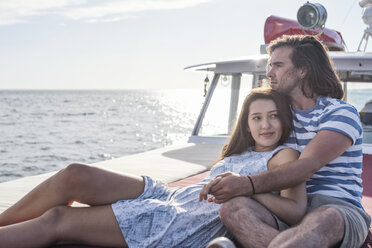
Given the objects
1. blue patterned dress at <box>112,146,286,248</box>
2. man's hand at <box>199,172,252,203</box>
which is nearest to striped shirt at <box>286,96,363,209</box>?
blue patterned dress at <box>112,146,286,248</box>

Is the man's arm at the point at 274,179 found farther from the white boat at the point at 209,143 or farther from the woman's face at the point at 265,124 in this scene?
the white boat at the point at 209,143

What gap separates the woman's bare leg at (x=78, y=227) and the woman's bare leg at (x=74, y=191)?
70 millimetres

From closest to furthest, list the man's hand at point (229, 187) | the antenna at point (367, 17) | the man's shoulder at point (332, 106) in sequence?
the man's hand at point (229, 187)
the man's shoulder at point (332, 106)
the antenna at point (367, 17)

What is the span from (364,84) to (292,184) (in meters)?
4.40

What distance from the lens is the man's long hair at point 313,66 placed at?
105 inches

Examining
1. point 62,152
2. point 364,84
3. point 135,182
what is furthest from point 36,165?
point 135,182

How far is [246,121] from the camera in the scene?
107 inches

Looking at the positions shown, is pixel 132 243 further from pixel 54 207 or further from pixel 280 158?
pixel 280 158

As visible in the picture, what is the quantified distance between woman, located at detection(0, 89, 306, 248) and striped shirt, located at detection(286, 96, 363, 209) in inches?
6.1

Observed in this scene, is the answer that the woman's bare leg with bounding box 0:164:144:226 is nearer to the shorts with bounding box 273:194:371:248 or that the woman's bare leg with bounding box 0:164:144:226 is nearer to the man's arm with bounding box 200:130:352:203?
the man's arm with bounding box 200:130:352:203

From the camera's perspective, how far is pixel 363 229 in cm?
231

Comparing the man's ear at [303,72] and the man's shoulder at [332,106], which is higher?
the man's ear at [303,72]

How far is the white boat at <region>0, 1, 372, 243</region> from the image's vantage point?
4657mm

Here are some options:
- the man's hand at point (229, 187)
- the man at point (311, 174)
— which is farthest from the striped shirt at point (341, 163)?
the man's hand at point (229, 187)
